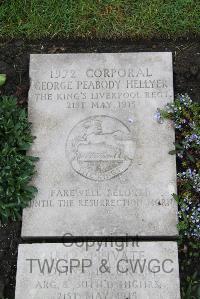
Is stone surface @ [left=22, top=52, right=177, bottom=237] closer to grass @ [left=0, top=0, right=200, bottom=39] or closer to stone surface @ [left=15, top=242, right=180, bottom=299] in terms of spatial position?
stone surface @ [left=15, top=242, right=180, bottom=299]

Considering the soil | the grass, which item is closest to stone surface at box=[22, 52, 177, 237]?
the soil

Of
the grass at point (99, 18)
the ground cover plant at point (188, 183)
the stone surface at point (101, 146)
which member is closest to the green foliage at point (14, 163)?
the stone surface at point (101, 146)

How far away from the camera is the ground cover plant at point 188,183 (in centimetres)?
396

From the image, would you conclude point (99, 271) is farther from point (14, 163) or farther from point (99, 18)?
point (99, 18)

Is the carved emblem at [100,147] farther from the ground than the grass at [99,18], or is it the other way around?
the grass at [99,18]

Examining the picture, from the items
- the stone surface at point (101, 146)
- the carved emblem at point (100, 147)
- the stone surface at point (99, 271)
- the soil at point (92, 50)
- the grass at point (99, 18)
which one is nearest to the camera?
the stone surface at point (99, 271)

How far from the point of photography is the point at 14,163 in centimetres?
400

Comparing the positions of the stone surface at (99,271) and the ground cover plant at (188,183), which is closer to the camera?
the stone surface at (99,271)

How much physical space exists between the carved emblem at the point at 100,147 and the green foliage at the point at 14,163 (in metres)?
0.36

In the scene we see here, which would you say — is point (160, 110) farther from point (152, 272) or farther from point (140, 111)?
point (152, 272)

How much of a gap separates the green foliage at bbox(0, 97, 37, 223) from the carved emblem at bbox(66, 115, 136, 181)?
36 cm

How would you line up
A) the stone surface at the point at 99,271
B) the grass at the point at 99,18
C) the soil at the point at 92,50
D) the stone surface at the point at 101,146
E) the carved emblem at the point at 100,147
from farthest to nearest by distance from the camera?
1. the grass at the point at 99,18
2. the soil at the point at 92,50
3. the carved emblem at the point at 100,147
4. the stone surface at the point at 101,146
5. the stone surface at the point at 99,271

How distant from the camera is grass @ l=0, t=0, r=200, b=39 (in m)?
4.71

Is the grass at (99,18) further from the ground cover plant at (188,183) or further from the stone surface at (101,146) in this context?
the ground cover plant at (188,183)
